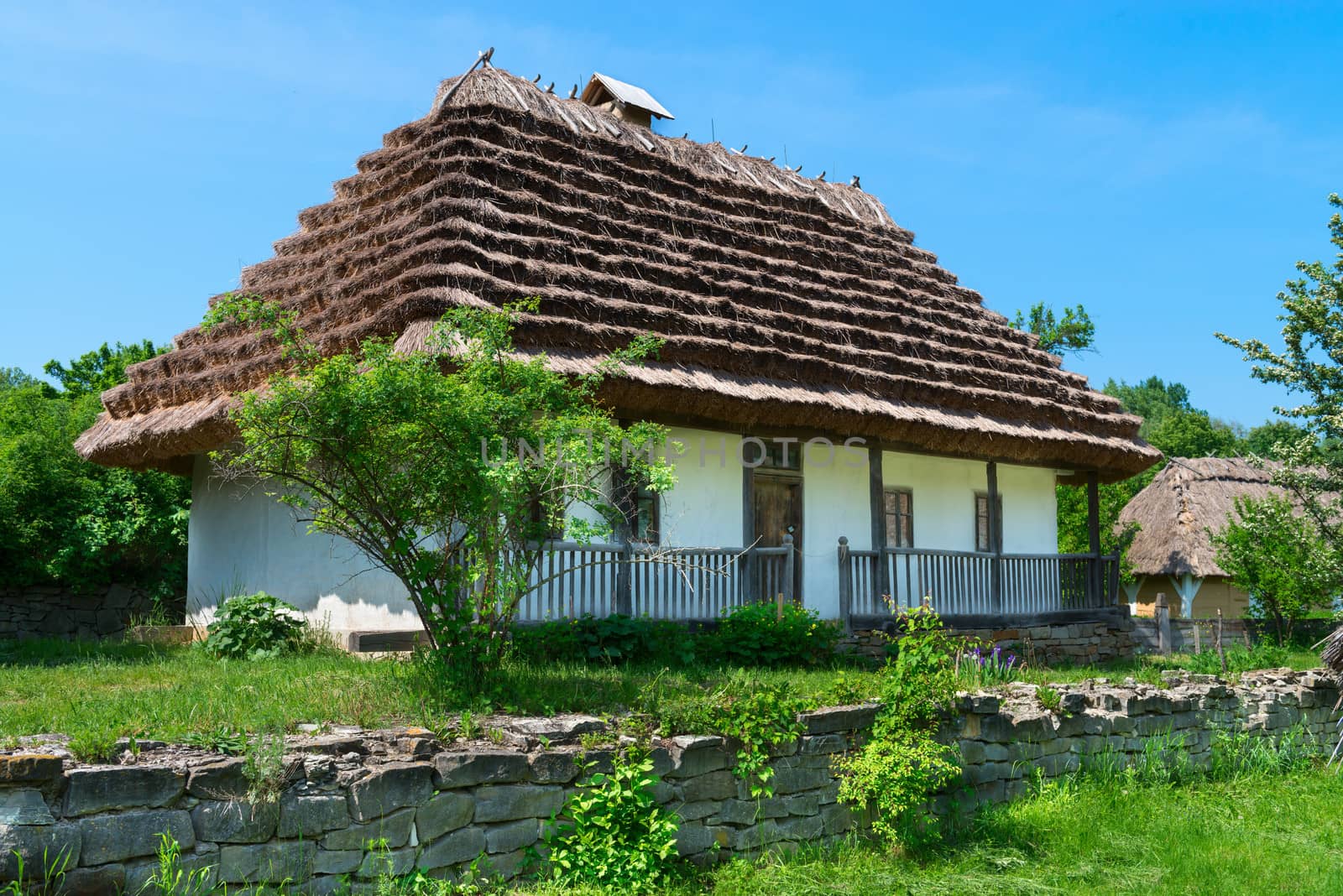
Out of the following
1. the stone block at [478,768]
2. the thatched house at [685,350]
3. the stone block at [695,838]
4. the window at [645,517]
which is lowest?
the stone block at [695,838]

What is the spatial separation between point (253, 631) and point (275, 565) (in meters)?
1.50

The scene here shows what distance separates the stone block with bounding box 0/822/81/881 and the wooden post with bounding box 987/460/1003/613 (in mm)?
11036

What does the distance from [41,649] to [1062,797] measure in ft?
29.0

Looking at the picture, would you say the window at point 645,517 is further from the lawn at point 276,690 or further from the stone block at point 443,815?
the stone block at point 443,815

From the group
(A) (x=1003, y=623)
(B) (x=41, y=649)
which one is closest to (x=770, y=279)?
(A) (x=1003, y=623)

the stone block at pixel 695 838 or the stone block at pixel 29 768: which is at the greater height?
the stone block at pixel 29 768

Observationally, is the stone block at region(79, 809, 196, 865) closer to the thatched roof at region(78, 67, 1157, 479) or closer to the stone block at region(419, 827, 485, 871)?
the stone block at region(419, 827, 485, 871)

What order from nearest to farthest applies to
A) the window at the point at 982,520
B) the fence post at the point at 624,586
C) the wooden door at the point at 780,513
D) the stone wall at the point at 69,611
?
1. the fence post at the point at 624,586
2. the wooden door at the point at 780,513
3. the window at the point at 982,520
4. the stone wall at the point at 69,611

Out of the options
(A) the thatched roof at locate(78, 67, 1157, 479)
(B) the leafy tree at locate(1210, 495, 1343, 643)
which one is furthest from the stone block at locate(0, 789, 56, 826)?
(B) the leafy tree at locate(1210, 495, 1343, 643)

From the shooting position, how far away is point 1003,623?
13414 millimetres

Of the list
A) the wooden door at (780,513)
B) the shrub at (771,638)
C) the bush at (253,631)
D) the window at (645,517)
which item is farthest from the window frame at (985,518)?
the bush at (253,631)

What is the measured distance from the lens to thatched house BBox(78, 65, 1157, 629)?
407 inches

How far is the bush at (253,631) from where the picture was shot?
32.3 ft

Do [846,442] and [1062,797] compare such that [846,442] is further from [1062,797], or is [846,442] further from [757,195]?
[1062,797]
